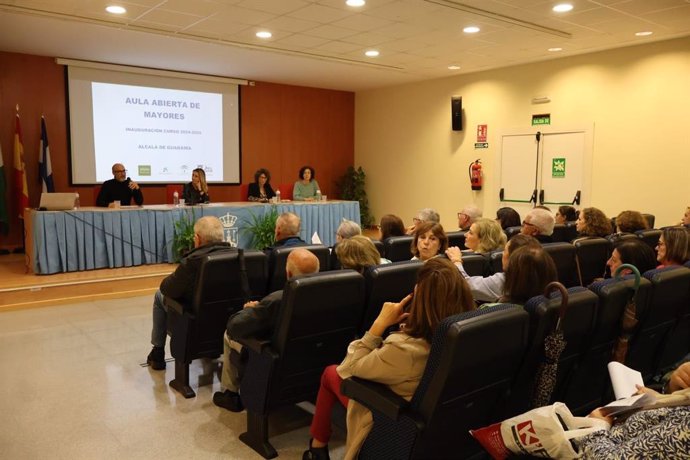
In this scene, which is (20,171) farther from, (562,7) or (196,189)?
(562,7)

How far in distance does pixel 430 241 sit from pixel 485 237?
621mm

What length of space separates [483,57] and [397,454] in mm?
7313

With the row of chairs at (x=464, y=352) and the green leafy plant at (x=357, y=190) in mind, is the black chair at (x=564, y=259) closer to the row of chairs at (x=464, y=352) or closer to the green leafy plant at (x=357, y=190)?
the row of chairs at (x=464, y=352)

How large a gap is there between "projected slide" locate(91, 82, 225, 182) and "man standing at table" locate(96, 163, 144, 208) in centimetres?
136

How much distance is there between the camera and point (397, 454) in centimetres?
194

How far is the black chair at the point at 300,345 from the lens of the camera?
246 centimetres

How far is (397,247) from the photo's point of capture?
416 cm

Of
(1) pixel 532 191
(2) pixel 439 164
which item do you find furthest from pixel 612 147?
(2) pixel 439 164

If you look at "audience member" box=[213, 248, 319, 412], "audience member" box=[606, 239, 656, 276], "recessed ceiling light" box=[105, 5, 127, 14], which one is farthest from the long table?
"audience member" box=[606, 239, 656, 276]

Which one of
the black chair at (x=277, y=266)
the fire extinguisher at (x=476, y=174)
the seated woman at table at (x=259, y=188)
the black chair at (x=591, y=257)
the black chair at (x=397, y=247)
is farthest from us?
the fire extinguisher at (x=476, y=174)

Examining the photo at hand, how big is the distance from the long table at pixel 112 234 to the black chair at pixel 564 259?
4.90 meters

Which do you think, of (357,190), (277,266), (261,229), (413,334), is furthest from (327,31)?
(413,334)

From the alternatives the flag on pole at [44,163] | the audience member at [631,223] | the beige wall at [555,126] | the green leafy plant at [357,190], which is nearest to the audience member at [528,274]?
the audience member at [631,223]

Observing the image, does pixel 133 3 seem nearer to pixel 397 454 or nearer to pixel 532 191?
pixel 397 454
